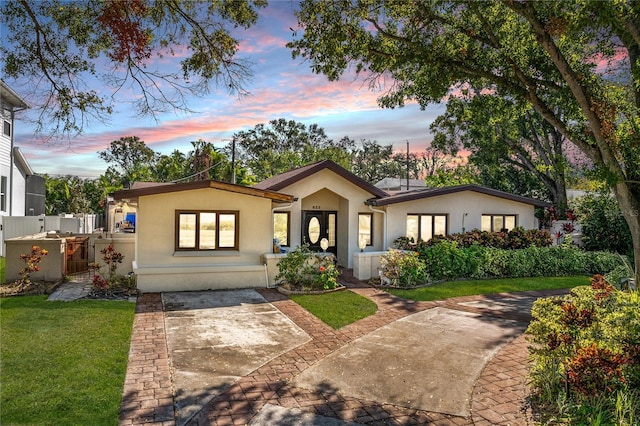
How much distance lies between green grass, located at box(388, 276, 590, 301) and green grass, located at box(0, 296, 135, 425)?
7.79 meters

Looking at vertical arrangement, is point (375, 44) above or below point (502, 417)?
above

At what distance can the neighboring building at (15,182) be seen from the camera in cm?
2002

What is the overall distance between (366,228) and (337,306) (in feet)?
22.8

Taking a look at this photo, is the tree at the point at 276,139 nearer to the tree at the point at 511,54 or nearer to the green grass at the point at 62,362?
the tree at the point at 511,54

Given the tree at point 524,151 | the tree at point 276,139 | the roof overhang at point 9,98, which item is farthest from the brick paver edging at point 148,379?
the tree at point 276,139

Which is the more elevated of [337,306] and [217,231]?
[217,231]

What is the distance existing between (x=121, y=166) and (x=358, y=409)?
190 ft

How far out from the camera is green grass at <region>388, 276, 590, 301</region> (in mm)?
12031

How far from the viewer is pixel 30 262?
11.1m

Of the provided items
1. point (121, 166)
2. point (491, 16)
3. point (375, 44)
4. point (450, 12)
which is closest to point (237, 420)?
point (375, 44)

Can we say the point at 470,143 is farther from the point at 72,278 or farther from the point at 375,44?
the point at 72,278

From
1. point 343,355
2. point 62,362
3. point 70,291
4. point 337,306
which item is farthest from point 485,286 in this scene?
point 70,291

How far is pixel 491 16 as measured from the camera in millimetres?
9602

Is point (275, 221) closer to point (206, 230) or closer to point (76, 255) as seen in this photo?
point (206, 230)
